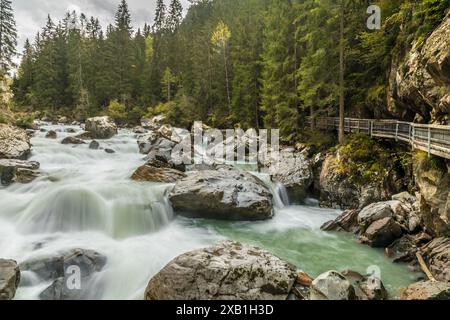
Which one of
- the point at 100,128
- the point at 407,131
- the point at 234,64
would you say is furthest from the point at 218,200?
the point at 234,64

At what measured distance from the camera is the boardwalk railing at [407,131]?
8531mm

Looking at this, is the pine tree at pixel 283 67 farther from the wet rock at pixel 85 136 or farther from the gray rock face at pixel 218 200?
the wet rock at pixel 85 136

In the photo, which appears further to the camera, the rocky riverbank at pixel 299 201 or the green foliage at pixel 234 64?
the green foliage at pixel 234 64

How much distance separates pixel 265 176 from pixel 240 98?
1555 centimetres

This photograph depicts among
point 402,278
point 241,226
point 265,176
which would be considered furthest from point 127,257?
point 265,176

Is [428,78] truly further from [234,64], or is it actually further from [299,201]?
[234,64]

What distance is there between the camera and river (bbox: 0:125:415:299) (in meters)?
8.31

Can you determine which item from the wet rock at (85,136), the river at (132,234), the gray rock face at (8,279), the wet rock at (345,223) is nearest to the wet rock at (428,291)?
the river at (132,234)

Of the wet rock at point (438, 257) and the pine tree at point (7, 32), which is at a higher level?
the pine tree at point (7, 32)

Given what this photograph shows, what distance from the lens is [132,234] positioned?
10.8m

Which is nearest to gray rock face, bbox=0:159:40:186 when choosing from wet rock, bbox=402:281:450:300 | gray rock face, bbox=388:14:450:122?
wet rock, bbox=402:281:450:300

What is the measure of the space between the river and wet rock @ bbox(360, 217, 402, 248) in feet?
1.08

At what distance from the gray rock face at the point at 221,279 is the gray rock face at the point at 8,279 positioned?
292cm

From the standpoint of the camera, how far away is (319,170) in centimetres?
1641
